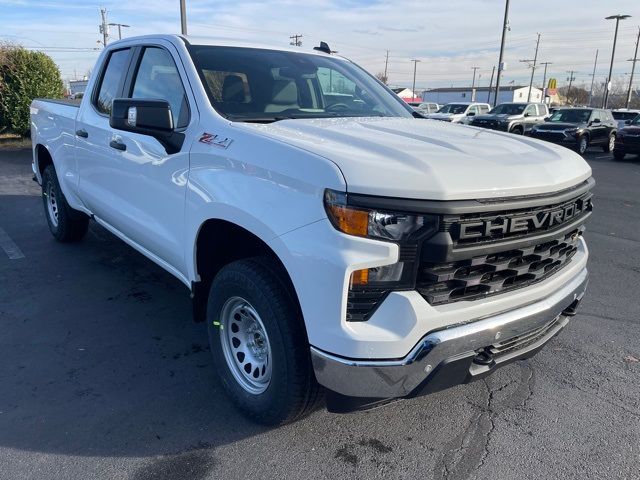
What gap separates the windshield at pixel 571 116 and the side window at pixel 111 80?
18.8 meters

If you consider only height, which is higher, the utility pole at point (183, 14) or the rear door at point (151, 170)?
the utility pole at point (183, 14)

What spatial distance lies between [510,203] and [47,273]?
176 inches

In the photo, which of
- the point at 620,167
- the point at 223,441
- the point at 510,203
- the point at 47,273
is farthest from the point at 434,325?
the point at 620,167

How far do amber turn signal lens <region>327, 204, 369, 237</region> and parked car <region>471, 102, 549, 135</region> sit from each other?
20972 millimetres

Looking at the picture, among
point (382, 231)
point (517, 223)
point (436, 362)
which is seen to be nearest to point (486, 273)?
point (517, 223)

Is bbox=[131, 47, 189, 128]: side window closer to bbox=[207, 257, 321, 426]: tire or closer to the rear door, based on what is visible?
the rear door

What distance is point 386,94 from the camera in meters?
4.23

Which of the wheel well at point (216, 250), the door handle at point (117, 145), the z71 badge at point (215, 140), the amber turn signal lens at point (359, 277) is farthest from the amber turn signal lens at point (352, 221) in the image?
the door handle at point (117, 145)

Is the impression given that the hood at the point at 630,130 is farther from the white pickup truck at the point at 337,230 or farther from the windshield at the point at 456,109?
the white pickup truck at the point at 337,230

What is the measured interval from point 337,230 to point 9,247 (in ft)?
17.1

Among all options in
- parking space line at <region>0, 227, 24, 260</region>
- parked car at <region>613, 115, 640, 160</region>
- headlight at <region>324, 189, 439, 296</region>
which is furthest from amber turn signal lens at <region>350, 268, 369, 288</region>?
parked car at <region>613, 115, 640, 160</region>

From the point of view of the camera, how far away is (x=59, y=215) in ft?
19.1

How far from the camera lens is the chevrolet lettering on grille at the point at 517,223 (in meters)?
2.21

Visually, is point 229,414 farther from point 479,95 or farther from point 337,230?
point 479,95
